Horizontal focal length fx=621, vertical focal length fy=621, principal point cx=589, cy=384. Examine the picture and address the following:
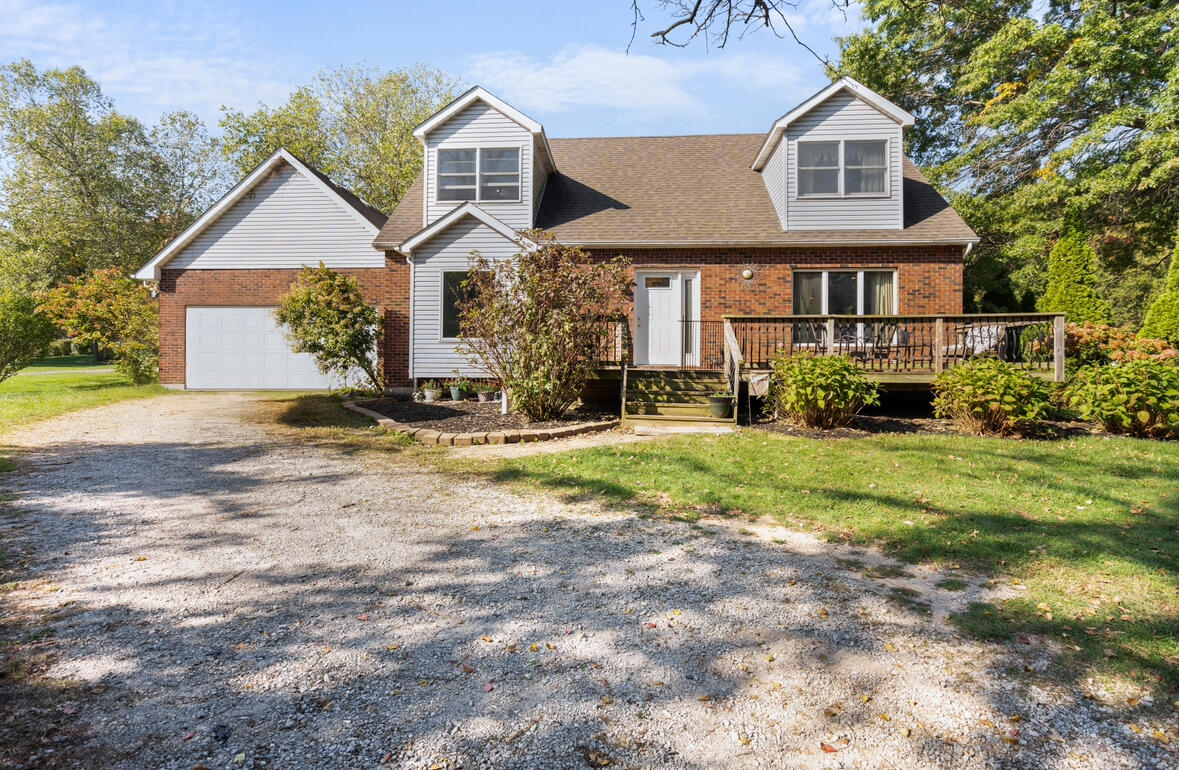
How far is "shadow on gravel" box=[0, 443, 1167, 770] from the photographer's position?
244 cm

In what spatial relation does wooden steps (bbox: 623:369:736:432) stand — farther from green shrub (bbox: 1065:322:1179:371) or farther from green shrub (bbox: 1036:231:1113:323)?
green shrub (bbox: 1036:231:1113:323)

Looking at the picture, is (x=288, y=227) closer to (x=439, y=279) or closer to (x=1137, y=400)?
(x=439, y=279)

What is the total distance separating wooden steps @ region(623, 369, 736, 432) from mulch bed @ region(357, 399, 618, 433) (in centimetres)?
55

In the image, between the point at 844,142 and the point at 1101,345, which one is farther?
the point at 844,142

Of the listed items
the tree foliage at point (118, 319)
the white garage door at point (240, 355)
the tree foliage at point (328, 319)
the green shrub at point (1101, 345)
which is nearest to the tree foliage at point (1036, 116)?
the green shrub at point (1101, 345)

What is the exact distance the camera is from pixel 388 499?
20.4 feet

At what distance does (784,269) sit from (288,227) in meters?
12.5

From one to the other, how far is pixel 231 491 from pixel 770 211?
12.6 metres

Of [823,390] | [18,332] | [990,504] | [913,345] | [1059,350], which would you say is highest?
[18,332]

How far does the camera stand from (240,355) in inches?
642

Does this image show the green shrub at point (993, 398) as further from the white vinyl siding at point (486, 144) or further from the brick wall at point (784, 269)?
the white vinyl siding at point (486, 144)

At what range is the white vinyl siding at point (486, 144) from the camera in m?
14.7

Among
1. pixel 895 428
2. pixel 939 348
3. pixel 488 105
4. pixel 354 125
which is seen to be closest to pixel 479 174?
pixel 488 105

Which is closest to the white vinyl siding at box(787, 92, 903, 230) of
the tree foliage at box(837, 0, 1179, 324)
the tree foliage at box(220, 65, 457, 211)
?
the tree foliage at box(837, 0, 1179, 324)
